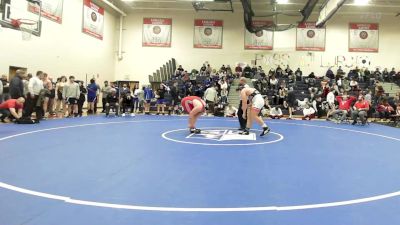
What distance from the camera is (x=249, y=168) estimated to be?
5.26 metres

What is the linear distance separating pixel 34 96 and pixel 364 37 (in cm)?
2295

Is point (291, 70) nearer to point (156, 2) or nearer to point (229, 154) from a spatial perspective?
point (156, 2)

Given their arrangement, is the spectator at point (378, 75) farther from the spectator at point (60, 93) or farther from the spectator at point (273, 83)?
the spectator at point (60, 93)

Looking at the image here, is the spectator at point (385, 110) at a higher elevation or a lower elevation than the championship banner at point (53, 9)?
lower

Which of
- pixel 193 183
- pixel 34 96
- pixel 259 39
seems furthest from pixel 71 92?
pixel 259 39

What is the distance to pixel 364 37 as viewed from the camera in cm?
2595

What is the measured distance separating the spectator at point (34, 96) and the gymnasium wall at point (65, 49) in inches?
157

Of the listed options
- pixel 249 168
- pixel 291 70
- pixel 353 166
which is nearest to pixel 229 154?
pixel 249 168

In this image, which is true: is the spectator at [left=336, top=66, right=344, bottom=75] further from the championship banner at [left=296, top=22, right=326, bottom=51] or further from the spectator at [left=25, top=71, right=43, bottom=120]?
the spectator at [left=25, top=71, right=43, bottom=120]

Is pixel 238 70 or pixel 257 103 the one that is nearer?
pixel 257 103

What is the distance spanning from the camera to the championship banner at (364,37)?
2584 centimetres

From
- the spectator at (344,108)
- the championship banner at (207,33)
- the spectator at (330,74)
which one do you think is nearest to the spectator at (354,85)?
the spectator at (330,74)

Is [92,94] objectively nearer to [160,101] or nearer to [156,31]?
[160,101]

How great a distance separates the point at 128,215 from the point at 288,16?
2548 cm
